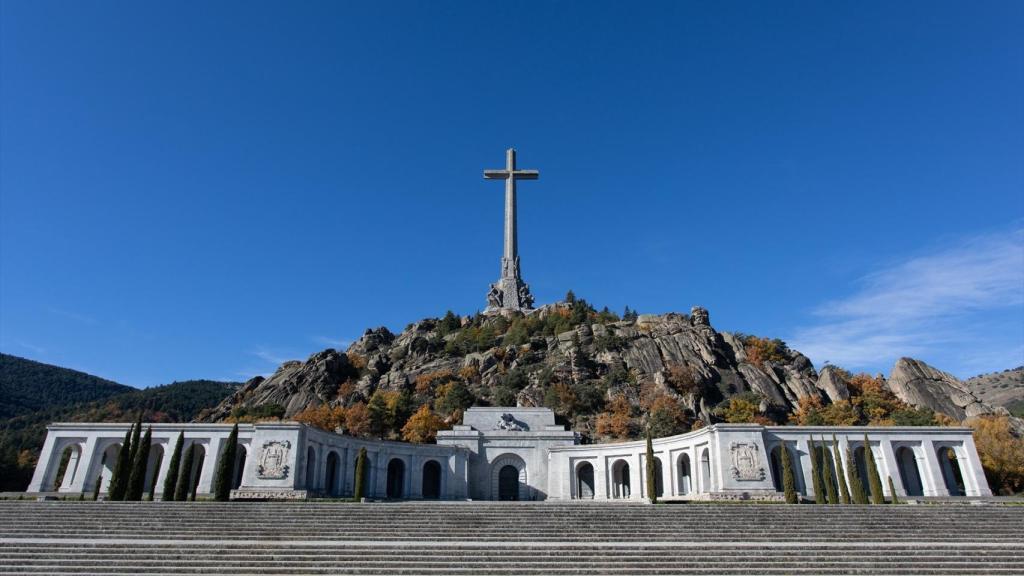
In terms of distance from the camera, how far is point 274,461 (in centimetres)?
3447

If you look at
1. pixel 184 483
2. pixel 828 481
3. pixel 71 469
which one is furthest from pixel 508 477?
pixel 71 469

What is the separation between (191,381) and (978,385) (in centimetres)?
15235

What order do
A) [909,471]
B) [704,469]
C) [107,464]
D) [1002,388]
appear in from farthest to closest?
[1002,388] → [107,464] → [909,471] → [704,469]

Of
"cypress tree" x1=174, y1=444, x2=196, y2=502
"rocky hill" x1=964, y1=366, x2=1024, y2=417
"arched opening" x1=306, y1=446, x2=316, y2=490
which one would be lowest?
"cypress tree" x1=174, y1=444, x2=196, y2=502

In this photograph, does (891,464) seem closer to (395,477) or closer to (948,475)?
(948,475)

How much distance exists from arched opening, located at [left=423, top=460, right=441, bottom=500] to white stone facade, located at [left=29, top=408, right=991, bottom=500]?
0.07 meters

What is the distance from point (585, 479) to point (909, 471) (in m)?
21.4

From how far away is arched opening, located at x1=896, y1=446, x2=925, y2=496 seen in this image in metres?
39.3

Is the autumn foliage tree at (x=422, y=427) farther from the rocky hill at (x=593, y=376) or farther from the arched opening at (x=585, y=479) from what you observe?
the arched opening at (x=585, y=479)

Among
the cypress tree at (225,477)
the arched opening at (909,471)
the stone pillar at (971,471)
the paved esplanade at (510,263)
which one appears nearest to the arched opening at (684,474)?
the arched opening at (909,471)

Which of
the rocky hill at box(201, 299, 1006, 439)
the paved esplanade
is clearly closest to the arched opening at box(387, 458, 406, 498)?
the rocky hill at box(201, 299, 1006, 439)

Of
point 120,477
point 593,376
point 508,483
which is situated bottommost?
point 120,477

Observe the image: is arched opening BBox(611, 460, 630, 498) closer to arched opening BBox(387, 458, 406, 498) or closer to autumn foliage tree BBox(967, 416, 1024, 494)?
arched opening BBox(387, 458, 406, 498)

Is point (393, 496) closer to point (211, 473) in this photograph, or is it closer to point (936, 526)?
point (211, 473)
